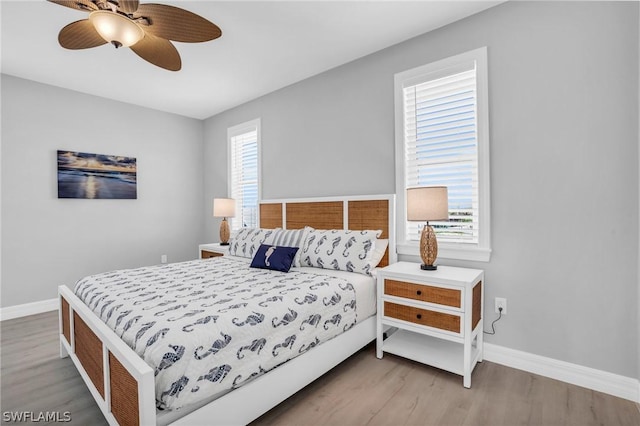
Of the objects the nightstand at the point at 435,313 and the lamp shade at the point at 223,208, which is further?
the lamp shade at the point at 223,208

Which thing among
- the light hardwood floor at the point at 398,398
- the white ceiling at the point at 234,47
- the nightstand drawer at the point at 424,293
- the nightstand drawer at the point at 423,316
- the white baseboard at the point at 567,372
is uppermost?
the white ceiling at the point at 234,47

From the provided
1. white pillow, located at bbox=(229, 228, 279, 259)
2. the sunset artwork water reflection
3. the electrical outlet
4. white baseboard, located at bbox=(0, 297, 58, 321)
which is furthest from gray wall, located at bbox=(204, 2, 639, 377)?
white baseboard, located at bbox=(0, 297, 58, 321)

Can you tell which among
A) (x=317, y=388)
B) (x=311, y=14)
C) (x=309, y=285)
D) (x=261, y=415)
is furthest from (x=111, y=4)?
(x=317, y=388)

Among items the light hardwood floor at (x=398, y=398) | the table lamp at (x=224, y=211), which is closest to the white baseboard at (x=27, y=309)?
the light hardwood floor at (x=398, y=398)

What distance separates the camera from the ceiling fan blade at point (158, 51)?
2137 millimetres

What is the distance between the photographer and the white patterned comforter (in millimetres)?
1360

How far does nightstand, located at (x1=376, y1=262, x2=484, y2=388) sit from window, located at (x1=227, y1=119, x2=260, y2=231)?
2.47 m

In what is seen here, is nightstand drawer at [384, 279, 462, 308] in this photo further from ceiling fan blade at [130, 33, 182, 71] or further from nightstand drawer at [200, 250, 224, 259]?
nightstand drawer at [200, 250, 224, 259]

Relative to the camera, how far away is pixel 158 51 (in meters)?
2.25

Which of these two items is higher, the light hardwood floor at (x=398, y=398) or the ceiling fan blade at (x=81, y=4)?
the ceiling fan blade at (x=81, y=4)

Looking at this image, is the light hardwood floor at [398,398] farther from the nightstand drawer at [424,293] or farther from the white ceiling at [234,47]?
the white ceiling at [234,47]

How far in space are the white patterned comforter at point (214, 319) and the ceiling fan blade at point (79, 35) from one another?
1.70 m

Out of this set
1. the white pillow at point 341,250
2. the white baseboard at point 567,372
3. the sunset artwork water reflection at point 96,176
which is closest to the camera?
the white baseboard at point 567,372

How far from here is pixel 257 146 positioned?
4367mm
